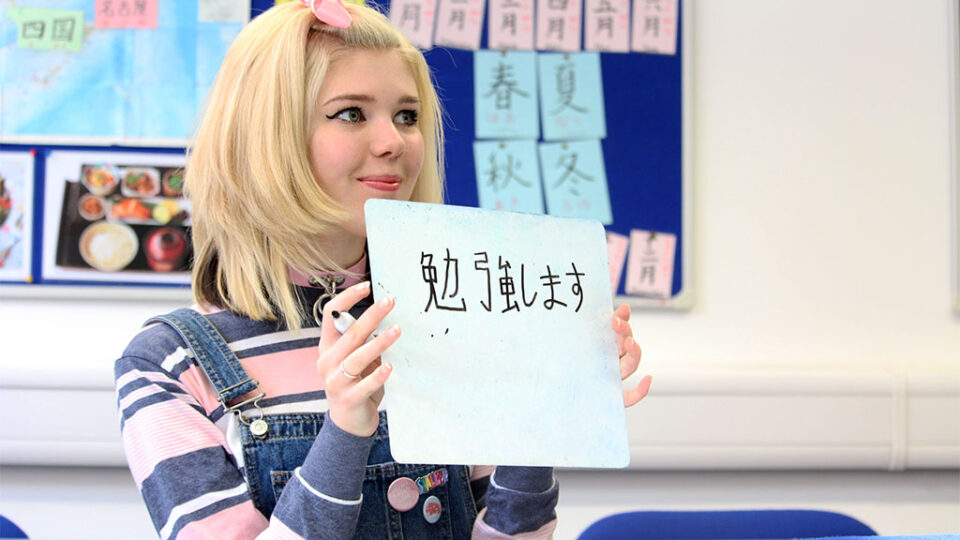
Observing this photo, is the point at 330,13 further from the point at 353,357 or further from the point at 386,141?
the point at 353,357

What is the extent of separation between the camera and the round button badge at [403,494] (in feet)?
2.97

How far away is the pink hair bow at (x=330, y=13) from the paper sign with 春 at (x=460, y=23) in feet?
3.91

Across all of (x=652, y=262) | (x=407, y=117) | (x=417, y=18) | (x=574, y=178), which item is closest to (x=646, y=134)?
(x=574, y=178)

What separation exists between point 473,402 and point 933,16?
1985 millimetres

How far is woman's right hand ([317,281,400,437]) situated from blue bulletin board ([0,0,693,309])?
1.37 metres

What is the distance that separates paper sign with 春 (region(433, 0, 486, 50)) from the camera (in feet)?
6.74

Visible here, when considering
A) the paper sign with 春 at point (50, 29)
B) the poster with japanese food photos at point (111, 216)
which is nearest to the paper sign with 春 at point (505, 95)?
the poster with japanese food photos at point (111, 216)

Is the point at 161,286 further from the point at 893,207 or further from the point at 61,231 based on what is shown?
the point at 893,207

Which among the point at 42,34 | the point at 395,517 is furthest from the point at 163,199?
the point at 395,517

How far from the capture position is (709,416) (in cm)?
199

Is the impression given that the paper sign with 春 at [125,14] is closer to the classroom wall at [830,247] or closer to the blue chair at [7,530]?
the classroom wall at [830,247]

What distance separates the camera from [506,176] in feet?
6.74

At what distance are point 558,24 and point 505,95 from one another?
227 millimetres

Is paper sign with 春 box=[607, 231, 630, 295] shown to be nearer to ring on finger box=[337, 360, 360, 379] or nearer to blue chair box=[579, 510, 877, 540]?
blue chair box=[579, 510, 877, 540]
